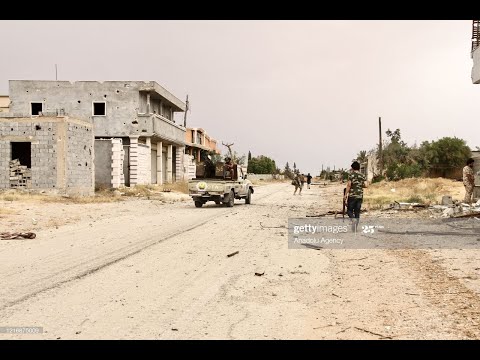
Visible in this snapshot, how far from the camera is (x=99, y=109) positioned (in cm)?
3416

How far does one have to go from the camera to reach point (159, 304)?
5.64 metres

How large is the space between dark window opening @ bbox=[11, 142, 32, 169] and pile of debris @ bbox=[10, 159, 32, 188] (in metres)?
0.55

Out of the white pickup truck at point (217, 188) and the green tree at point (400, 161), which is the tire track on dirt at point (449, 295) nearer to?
the white pickup truck at point (217, 188)

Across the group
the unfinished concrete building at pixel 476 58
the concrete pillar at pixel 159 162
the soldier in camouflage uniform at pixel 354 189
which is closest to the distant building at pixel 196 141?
the concrete pillar at pixel 159 162

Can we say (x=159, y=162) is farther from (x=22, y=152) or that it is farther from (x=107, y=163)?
(x=22, y=152)

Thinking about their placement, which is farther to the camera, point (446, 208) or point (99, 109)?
point (99, 109)

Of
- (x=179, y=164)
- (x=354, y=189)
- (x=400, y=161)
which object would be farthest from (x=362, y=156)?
(x=354, y=189)

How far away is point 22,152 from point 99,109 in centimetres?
950

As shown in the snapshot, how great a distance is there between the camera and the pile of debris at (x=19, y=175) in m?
24.6

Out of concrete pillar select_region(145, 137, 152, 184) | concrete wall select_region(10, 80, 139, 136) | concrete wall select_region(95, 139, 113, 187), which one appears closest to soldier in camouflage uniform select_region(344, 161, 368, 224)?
concrete wall select_region(95, 139, 113, 187)

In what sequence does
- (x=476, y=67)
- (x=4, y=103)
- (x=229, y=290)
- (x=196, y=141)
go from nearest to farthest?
(x=229, y=290)
(x=476, y=67)
(x=4, y=103)
(x=196, y=141)
